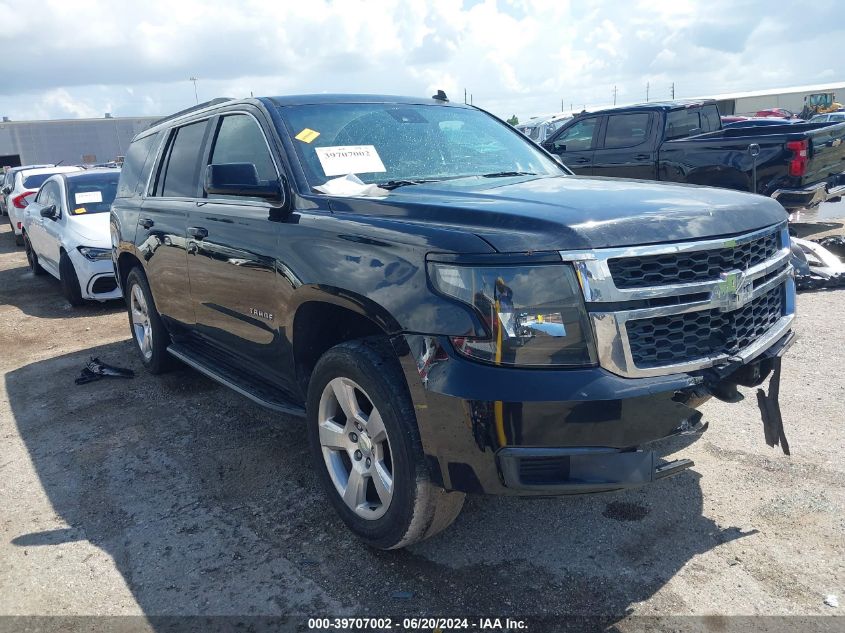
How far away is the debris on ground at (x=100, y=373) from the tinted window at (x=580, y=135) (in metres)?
7.46

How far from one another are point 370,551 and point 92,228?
279 inches

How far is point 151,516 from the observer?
3613 mm

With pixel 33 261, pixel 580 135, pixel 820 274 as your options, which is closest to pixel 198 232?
pixel 820 274

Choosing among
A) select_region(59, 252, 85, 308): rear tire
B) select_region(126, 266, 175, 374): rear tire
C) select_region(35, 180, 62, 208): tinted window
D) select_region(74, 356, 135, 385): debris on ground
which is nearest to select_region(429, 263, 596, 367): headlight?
select_region(126, 266, 175, 374): rear tire

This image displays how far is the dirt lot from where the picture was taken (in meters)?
2.82

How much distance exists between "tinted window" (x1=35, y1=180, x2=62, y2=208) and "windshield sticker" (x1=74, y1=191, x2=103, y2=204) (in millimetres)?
310

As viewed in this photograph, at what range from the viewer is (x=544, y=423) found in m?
2.41

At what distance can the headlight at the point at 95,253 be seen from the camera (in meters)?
8.41

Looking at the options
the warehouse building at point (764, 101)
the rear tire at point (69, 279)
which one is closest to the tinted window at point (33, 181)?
the rear tire at point (69, 279)

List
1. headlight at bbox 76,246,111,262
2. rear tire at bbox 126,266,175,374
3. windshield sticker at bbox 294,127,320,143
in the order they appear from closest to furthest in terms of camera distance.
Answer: windshield sticker at bbox 294,127,320,143 < rear tire at bbox 126,266,175,374 < headlight at bbox 76,246,111,262

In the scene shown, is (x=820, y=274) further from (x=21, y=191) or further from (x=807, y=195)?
(x=21, y=191)

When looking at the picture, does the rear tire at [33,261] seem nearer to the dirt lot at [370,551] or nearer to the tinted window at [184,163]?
the tinted window at [184,163]

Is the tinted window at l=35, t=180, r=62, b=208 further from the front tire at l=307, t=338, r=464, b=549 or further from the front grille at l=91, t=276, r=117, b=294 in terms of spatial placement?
the front tire at l=307, t=338, r=464, b=549

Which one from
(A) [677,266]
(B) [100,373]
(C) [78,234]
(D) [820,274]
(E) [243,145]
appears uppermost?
(E) [243,145]
